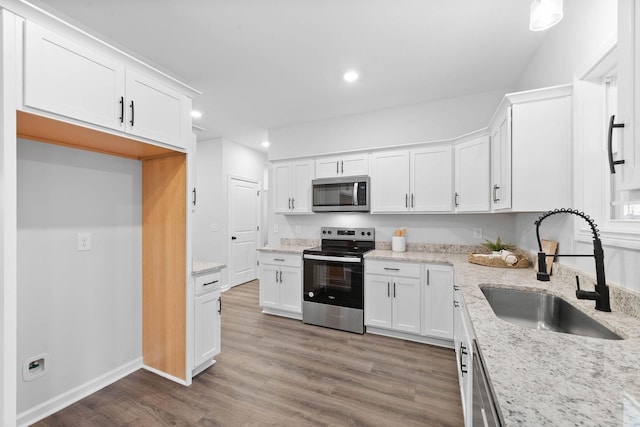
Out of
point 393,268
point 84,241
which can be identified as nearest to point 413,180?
point 393,268

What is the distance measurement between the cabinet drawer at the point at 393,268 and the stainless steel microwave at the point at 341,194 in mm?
739

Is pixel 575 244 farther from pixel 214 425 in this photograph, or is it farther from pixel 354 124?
pixel 354 124

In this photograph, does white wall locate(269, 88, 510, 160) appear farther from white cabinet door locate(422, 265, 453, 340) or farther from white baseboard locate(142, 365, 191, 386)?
white baseboard locate(142, 365, 191, 386)

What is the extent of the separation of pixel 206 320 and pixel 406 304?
2.01 m

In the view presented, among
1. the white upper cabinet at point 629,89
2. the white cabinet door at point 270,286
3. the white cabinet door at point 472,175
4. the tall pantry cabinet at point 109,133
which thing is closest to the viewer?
the white upper cabinet at point 629,89

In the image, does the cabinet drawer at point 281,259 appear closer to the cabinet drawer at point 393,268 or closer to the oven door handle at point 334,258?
the oven door handle at point 334,258

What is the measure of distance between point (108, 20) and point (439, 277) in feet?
11.7

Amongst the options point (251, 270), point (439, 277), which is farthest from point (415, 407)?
point (251, 270)

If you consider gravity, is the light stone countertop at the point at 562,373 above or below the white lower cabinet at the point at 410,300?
above

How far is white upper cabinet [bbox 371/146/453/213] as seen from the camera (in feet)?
10.2

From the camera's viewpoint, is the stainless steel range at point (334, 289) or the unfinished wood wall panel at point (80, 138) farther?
the stainless steel range at point (334, 289)

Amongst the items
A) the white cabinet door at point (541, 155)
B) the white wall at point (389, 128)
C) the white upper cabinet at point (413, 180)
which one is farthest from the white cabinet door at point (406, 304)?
the white wall at point (389, 128)

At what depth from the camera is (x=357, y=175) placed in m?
3.54

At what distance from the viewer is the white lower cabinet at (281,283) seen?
11.5 ft
